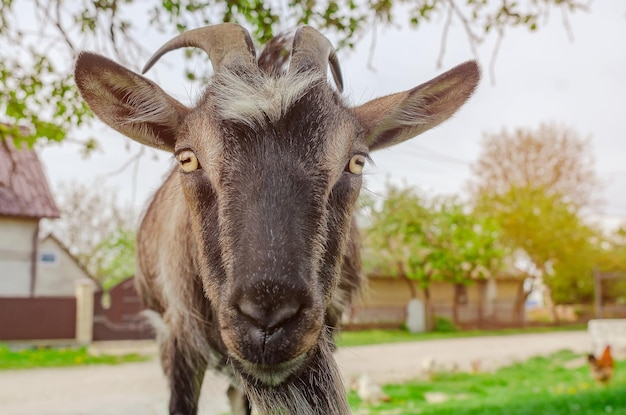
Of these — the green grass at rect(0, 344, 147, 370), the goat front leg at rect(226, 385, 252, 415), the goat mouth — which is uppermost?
the goat mouth

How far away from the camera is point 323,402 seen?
305 cm

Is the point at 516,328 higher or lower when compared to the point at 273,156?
lower

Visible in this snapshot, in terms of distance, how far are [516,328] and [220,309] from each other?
130ft

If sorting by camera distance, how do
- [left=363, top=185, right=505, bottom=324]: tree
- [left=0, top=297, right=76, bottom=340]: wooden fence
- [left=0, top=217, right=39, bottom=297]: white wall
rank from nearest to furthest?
[left=0, top=297, right=76, bottom=340]: wooden fence, [left=0, top=217, right=39, bottom=297]: white wall, [left=363, top=185, right=505, bottom=324]: tree

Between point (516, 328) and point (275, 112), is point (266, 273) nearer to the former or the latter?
point (275, 112)

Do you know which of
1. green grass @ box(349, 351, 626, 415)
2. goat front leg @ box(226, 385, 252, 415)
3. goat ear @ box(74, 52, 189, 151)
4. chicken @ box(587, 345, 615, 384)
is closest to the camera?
goat ear @ box(74, 52, 189, 151)

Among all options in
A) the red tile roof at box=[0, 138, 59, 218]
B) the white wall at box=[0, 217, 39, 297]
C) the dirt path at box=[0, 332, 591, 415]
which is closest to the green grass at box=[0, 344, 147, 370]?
the dirt path at box=[0, 332, 591, 415]

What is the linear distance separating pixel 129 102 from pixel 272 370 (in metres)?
1.60

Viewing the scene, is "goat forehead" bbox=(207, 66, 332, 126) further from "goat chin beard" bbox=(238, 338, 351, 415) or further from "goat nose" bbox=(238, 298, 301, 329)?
"goat chin beard" bbox=(238, 338, 351, 415)

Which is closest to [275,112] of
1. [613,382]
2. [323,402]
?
[323,402]

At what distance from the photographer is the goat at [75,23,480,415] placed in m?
2.50

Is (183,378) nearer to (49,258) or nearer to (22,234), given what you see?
(22,234)

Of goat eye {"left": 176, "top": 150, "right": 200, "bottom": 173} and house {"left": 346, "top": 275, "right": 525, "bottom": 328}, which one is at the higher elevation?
goat eye {"left": 176, "top": 150, "right": 200, "bottom": 173}

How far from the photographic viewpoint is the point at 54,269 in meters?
28.6
